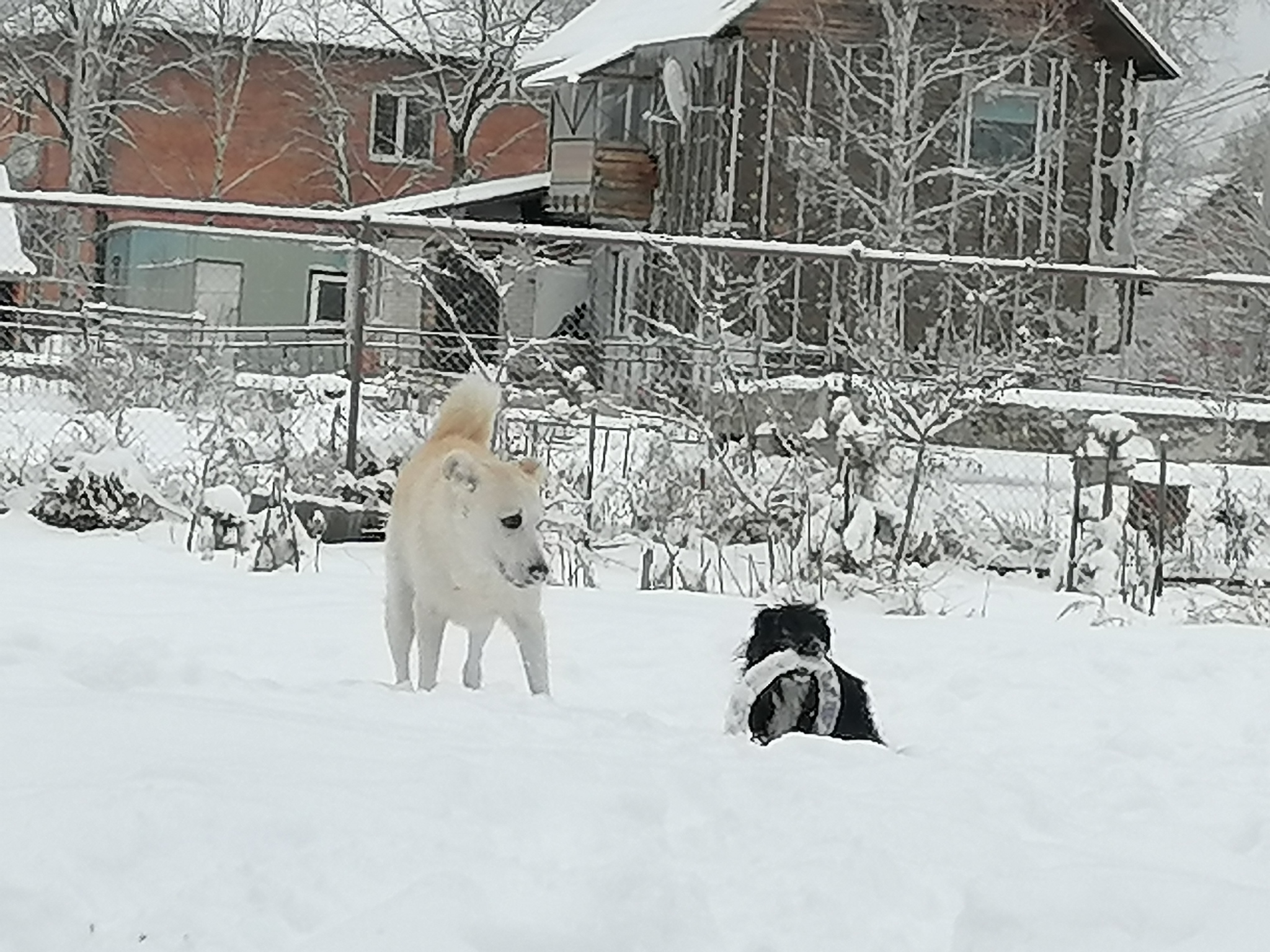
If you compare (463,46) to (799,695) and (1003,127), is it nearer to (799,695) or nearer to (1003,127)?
(1003,127)

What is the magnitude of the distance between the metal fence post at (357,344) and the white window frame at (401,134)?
76.6 feet

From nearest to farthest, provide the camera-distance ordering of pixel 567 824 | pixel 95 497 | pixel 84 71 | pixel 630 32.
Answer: pixel 567 824 → pixel 95 497 → pixel 630 32 → pixel 84 71

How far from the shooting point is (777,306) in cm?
2053

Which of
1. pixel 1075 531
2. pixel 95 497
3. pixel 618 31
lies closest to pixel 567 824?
pixel 1075 531

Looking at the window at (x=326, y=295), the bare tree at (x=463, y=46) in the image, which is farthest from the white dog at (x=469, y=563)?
the bare tree at (x=463, y=46)

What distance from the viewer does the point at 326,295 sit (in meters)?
29.3

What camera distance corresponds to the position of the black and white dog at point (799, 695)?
4.62 metres

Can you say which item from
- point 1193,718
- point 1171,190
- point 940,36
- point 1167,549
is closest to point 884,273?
point 940,36

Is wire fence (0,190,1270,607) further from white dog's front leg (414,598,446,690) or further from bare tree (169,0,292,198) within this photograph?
bare tree (169,0,292,198)

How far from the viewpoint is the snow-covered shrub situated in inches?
360

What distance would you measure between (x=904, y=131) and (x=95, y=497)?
13234 mm

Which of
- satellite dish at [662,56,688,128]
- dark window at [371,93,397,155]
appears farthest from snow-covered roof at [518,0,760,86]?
dark window at [371,93,397,155]

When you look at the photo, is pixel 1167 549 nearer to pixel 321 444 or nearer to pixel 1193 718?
pixel 1193 718

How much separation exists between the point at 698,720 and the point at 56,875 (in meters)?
2.92
